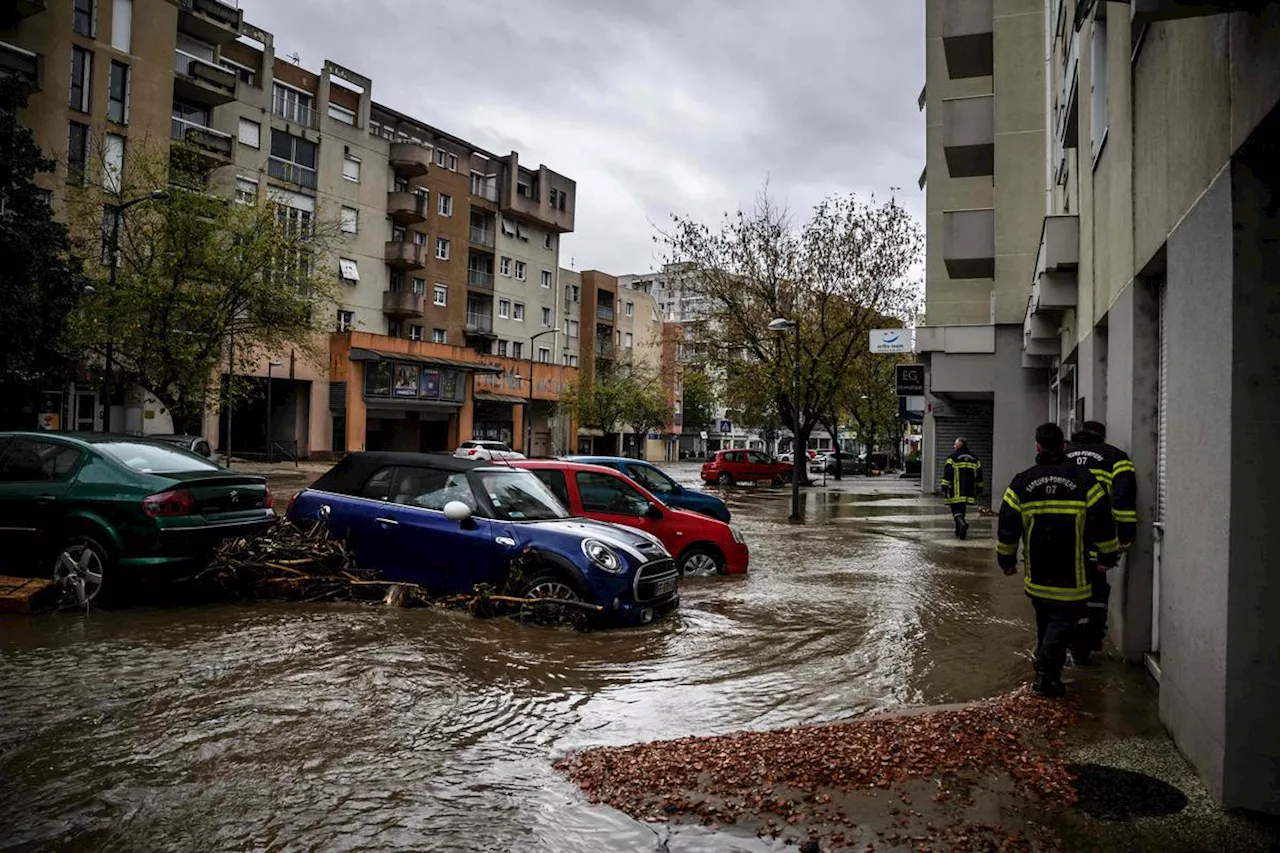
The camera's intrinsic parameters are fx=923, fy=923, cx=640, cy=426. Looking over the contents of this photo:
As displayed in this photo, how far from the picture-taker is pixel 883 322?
3538 cm

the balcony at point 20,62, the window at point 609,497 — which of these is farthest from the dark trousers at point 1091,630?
the balcony at point 20,62

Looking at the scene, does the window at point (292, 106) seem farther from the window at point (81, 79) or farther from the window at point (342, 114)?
the window at point (81, 79)

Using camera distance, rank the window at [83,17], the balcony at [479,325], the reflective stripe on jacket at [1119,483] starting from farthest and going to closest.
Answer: the balcony at [479,325], the window at [83,17], the reflective stripe on jacket at [1119,483]

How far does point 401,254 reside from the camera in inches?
2067

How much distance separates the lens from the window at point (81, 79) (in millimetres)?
34531

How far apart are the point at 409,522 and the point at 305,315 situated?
21560mm

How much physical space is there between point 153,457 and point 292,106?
44.5 m

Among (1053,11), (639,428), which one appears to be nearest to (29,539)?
(1053,11)

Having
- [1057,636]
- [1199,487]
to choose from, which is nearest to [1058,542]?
[1057,636]

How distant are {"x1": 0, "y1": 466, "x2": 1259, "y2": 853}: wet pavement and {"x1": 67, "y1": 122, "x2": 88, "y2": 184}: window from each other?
3188cm

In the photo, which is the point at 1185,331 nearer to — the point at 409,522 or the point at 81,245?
the point at 409,522

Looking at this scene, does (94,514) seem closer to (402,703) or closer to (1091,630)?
(402,703)

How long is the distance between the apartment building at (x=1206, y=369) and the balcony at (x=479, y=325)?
178 ft

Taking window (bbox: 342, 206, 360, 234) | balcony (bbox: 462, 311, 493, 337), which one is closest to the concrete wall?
window (bbox: 342, 206, 360, 234)
